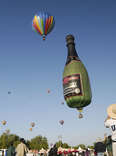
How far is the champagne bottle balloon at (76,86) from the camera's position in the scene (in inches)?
561

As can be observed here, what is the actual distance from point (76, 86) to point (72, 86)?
27cm

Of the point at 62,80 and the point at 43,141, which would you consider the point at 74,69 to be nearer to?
the point at 62,80

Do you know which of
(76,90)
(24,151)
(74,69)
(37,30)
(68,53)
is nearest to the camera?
(24,151)

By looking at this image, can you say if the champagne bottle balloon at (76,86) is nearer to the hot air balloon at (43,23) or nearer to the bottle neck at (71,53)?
the bottle neck at (71,53)

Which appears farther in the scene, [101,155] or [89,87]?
[89,87]

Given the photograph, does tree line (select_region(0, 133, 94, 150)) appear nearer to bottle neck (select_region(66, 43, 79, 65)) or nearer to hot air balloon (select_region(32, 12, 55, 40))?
hot air balloon (select_region(32, 12, 55, 40))

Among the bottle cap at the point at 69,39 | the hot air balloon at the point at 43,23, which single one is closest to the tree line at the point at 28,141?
the hot air balloon at the point at 43,23

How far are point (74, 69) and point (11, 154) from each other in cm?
763

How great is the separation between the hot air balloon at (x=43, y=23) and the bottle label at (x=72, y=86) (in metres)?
9.38

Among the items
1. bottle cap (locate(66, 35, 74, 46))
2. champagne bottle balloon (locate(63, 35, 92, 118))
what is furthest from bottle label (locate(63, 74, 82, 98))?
bottle cap (locate(66, 35, 74, 46))

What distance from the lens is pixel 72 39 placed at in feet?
57.1

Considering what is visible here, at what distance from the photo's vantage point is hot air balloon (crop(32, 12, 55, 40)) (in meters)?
21.9

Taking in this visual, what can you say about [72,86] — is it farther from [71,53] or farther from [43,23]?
[43,23]

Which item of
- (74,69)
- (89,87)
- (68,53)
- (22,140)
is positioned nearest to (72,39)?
(68,53)
